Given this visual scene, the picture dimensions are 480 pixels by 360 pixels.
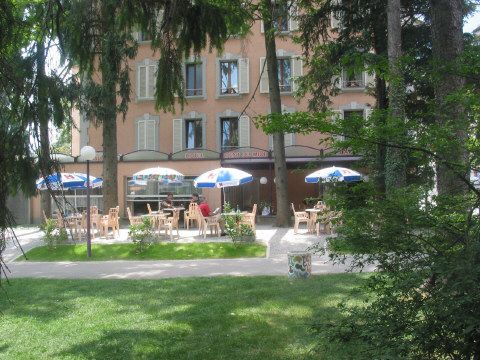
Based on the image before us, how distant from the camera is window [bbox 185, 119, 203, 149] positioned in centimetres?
2673

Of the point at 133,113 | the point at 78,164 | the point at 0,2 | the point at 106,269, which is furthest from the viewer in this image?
the point at 133,113

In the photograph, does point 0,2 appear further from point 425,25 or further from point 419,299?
point 425,25

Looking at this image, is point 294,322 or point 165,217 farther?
point 165,217

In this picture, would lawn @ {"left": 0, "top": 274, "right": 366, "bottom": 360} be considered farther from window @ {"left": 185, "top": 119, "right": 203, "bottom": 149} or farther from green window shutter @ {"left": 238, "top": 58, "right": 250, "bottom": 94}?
green window shutter @ {"left": 238, "top": 58, "right": 250, "bottom": 94}

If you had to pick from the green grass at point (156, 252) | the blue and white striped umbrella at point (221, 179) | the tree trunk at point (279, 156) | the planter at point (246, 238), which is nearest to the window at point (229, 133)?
the tree trunk at point (279, 156)

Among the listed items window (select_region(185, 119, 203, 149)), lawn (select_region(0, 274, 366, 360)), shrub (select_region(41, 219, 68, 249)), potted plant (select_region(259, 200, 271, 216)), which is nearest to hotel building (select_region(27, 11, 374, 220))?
window (select_region(185, 119, 203, 149))

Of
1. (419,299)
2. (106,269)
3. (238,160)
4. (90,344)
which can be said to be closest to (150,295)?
(90,344)

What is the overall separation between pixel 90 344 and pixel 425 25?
14391 millimetres

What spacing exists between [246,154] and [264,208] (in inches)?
116

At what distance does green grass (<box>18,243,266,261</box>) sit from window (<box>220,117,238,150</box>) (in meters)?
12.7

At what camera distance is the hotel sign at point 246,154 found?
23.9 m

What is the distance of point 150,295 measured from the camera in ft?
27.2

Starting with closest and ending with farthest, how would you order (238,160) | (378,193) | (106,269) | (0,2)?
(378,193), (0,2), (106,269), (238,160)

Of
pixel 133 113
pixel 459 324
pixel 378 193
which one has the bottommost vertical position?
pixel 459 324
